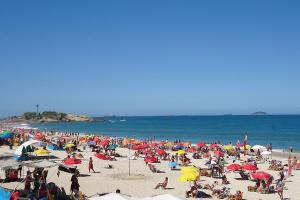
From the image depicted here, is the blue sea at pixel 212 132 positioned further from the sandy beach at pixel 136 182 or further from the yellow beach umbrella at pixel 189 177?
the yellow beach umbrella at pixel 189 177

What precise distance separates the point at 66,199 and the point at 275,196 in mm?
9577

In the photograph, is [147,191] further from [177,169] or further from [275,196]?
[177,169]

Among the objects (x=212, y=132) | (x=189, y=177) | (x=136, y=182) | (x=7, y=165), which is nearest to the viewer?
(x=7, y=165)

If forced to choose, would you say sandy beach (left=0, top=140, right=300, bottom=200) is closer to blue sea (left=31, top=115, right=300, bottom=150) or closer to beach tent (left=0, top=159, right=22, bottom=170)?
beach tent (left=0, top=159, right=22, bottom=170)

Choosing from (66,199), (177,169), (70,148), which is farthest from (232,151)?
(66,199)

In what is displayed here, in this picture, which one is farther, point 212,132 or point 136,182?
point 212,132

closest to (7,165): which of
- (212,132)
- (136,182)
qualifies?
(136,182)

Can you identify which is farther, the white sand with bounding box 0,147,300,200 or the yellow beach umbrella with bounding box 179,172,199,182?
the white sand with bounding box 0,147,300,200

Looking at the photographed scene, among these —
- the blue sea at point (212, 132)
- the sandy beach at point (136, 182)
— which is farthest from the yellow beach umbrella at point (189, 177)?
the blue sea at point (212, 132)

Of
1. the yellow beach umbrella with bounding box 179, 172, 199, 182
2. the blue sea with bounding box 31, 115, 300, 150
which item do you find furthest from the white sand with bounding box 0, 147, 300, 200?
the blue sea with bounding box 31, 115, 300, 150

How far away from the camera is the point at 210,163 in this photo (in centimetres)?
2445

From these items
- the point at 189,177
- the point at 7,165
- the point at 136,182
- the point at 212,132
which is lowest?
the point at 212,132

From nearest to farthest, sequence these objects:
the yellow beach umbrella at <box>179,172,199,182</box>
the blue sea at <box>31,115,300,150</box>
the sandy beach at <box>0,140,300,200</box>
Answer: the yellow beach umbrella at <box>179,172,199,182</box>, the sandy beach at <box>0,140,300,200</box>, the blue sea at <box>31,115,300,150</box>

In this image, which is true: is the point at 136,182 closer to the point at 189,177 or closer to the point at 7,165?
the point at 189,177
